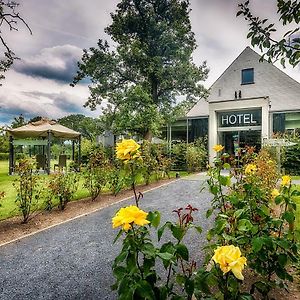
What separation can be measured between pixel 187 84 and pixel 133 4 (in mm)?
6329

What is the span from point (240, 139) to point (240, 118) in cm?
137

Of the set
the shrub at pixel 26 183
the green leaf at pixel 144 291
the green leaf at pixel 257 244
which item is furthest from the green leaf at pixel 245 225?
the shrub at pixel 26 183

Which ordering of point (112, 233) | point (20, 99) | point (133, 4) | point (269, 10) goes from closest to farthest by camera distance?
1. point (269, 10)
2. point (112, 233)
3. point (20, 99)
4. point (133, 4)

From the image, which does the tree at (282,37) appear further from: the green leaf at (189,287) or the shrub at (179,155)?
the shrub at (179,155)

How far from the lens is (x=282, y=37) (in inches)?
98.3

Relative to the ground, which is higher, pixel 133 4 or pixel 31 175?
pixel 133 4

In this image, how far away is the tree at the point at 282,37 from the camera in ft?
7.77

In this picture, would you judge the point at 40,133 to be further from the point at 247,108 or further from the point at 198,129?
the point at 247,108

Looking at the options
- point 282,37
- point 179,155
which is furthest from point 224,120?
point 282,37

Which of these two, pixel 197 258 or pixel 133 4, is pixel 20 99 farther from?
pixel 197 258

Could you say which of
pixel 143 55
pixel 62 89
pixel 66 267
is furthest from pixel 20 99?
pixel 66 267

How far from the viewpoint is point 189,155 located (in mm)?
15789

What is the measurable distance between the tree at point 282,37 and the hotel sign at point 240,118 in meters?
16.3

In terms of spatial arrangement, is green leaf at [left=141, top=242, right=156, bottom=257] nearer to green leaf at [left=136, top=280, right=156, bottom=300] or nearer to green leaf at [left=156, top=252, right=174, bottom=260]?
green leaf at [left=156, top=252, right=174, bottom=260]
